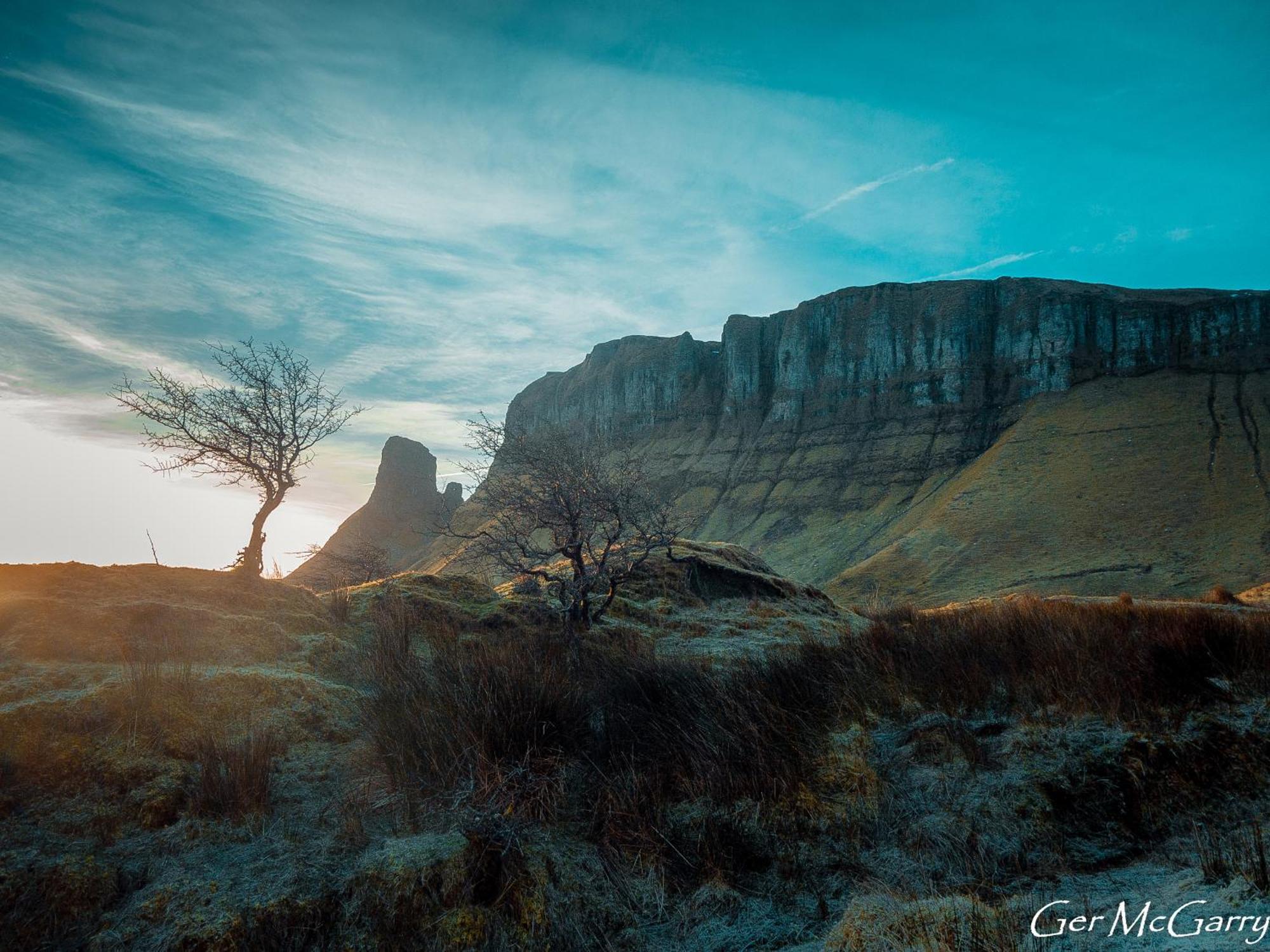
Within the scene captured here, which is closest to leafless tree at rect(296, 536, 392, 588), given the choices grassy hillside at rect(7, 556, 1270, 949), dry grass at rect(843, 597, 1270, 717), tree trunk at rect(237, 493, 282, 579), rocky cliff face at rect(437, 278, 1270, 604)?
tree trunk at rect(237, 493, 282, 579)

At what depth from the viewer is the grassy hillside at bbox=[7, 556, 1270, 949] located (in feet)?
13.0

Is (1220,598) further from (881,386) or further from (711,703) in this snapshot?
(881,386)

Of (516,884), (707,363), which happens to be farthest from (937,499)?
(516,884)

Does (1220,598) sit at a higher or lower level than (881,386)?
lower

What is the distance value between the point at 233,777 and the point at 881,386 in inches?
3885

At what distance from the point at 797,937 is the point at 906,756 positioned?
2092mm

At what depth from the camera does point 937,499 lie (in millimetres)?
74438

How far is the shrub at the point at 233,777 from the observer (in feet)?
16.3

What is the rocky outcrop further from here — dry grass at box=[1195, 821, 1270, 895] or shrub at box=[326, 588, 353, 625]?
dry grass at box=[1195, 821, 1270, 895]

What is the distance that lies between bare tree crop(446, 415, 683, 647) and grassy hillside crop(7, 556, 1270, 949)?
4.87 meters

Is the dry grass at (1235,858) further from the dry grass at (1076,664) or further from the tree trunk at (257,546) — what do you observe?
the tree trunk at (257,546)

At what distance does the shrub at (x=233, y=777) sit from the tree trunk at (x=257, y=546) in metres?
5.87

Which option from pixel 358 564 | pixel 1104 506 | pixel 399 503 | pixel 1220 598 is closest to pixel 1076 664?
pixel 358 564

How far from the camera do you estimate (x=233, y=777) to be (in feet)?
17.0
